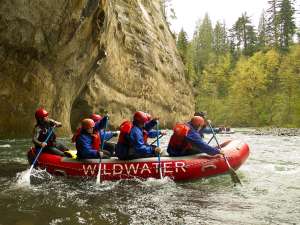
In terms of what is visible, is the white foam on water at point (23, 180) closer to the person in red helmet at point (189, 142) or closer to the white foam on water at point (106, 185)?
the white foam on water at point (106, 185)

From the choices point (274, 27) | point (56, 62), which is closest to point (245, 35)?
point (274, 27)

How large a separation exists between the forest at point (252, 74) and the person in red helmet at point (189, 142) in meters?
35.5

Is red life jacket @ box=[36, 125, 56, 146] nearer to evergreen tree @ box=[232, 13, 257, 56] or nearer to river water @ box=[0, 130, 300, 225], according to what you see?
river water @ box=[0, 130, 300, 225]

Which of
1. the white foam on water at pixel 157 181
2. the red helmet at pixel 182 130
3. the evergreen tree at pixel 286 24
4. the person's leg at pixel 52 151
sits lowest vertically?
the white foam on water at pixel 157 181

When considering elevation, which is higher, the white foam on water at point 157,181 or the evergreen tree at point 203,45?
the evergreen tree at point 203,45

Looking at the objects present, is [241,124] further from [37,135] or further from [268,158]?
[37,135]

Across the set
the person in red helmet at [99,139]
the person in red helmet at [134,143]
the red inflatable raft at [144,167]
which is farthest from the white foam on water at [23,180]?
the person in red helmet at [134,143]

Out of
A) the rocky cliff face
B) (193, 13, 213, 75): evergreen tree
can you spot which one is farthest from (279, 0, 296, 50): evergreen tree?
the rocky cliff face

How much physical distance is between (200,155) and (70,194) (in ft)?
11.1

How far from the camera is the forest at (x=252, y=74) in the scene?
170 ft

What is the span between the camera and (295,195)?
27.7 feet

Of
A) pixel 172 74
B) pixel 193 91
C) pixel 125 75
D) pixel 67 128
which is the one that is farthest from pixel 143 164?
pixel 193 91

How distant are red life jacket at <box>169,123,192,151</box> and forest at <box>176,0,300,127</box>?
35.5 metres

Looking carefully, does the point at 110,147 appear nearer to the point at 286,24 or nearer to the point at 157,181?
the point at 157,181
